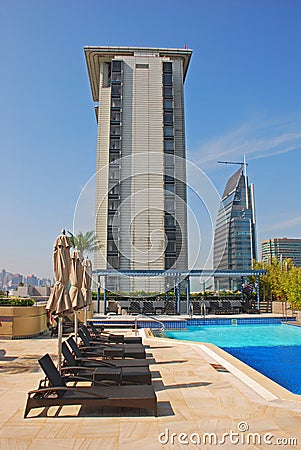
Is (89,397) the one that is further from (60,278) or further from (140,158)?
(140,158)

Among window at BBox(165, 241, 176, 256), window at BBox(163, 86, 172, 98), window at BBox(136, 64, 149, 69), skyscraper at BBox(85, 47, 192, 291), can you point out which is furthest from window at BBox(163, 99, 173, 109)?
window at BBox(165, 241, 176, 256)

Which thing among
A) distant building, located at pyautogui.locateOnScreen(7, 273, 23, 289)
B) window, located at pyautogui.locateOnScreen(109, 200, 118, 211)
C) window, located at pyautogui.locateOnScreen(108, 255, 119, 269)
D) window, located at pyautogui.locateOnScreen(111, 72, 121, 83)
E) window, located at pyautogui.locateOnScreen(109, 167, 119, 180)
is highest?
window, located at pyautogui.locateOnScreen(111, 72, 121, 83)

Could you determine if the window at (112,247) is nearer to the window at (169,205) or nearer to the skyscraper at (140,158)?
the skyscraper at (140,158)

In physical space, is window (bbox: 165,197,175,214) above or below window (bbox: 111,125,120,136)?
below

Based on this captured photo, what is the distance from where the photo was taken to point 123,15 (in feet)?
42.3

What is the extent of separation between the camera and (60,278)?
5641mm

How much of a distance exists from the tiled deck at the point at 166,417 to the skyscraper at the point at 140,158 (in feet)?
77.2

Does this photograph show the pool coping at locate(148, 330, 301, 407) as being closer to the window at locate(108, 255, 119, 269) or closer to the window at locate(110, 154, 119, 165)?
the window at locate(108, 255, 119, 269)

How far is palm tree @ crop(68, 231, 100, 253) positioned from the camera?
87.8 feet

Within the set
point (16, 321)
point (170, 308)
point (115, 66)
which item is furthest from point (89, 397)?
point (115, 66)

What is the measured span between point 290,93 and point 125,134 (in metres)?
18.9

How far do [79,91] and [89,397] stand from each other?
15728 millimetres

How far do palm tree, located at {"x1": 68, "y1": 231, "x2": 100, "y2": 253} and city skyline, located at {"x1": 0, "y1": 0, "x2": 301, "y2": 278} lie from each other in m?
4.60

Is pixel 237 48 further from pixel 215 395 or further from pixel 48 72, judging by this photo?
pixel 215 395
